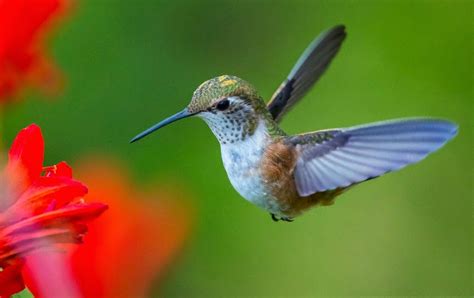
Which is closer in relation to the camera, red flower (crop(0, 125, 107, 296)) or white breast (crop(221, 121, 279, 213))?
red flower (crop(0, 125, 107, 296))

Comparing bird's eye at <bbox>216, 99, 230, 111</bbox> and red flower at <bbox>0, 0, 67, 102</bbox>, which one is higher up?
red flower at <bbox>0, 0, 67, 102</bbox>

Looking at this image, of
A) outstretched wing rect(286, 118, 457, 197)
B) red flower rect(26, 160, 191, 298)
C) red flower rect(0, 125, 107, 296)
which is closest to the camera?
red flower rect(0, 125, 107, 296)

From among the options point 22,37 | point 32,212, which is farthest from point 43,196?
point 22,37

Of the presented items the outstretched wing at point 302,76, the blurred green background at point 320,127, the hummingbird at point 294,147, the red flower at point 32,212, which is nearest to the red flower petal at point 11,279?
the red flower at point 32,212

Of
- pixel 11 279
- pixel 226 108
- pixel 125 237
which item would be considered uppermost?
pixel 226 108

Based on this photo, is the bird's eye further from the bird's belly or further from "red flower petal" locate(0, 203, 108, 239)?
"red flower petal" locate(0, 203, 108, 239)

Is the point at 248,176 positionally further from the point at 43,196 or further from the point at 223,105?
the point at 43,196

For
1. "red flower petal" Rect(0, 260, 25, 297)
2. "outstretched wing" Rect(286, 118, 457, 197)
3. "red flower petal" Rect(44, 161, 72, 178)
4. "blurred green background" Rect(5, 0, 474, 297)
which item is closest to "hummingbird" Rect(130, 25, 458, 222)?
"outstretched wing" Rect(286, 118, 457, 197)
